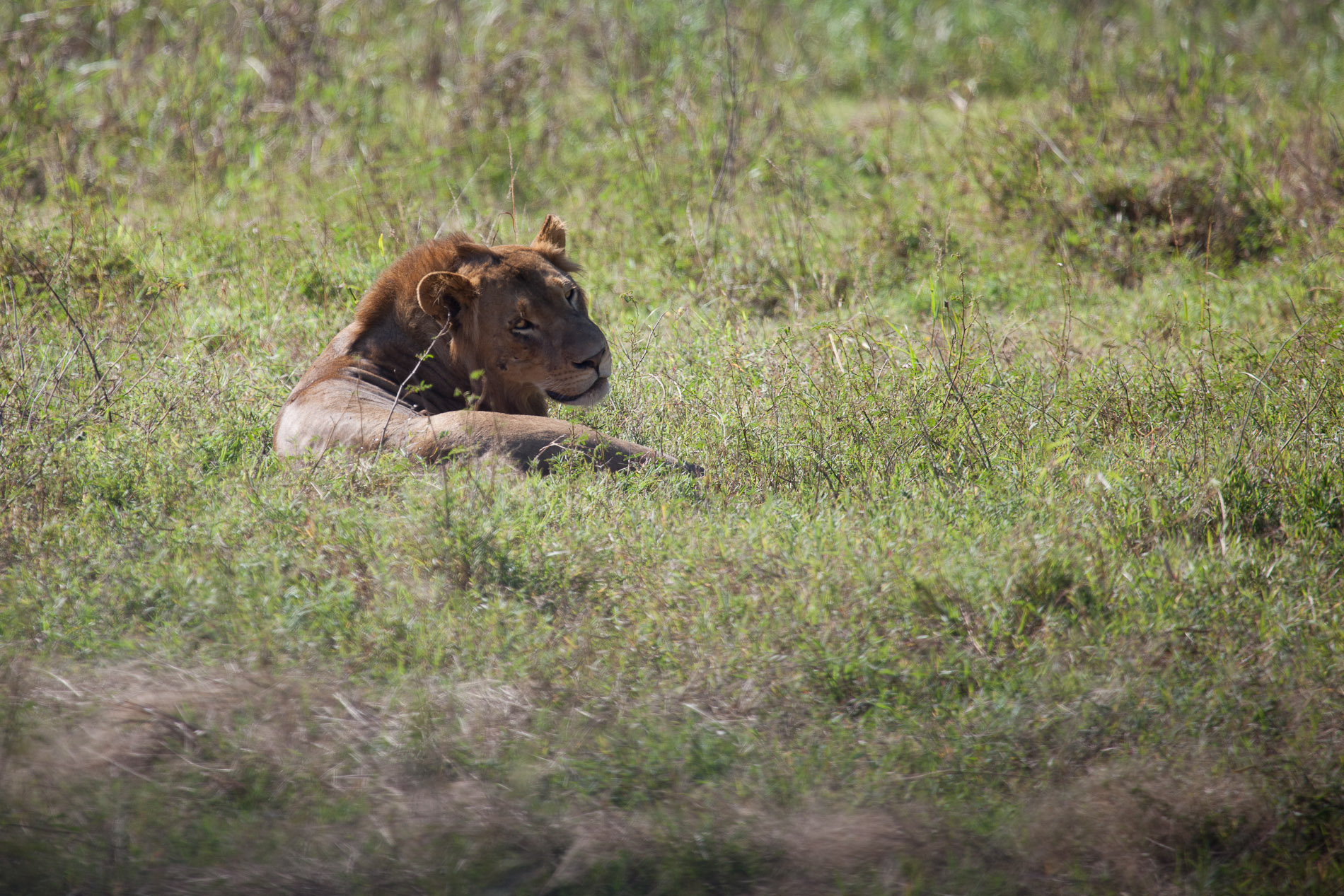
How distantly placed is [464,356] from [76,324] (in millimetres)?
1995

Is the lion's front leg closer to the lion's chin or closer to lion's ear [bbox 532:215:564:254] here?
the lion's chin

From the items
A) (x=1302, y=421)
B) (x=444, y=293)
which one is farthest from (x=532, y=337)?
(x=1302, y=421)

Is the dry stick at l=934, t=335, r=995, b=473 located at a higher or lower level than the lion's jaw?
lower

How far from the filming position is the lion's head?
5.23 m

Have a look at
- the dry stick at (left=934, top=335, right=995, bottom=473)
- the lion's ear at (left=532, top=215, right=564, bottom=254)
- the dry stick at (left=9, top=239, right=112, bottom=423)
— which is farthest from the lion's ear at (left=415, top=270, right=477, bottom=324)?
the dry stick at (left=934, top=335, right=995, bottom=473)

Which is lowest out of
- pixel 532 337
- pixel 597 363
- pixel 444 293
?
pixel 597 363

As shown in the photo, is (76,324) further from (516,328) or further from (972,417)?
(972,417)

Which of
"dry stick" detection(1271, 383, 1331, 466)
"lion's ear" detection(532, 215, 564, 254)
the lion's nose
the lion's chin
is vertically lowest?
"dry stick" detection(1271, 383, 1331, 466)

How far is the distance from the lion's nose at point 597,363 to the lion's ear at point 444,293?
55cm

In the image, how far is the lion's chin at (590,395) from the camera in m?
5.36

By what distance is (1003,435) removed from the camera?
5301mm

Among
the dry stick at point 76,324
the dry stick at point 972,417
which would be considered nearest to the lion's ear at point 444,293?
the dry stick at point 76,324

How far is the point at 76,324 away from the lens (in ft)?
18.9

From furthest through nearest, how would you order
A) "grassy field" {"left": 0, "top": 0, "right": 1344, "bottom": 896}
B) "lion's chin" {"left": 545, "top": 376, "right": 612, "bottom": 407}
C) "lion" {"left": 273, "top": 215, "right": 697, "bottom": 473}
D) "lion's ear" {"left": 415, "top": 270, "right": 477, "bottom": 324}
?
"lion's chin" {"left": 545, "top": 376, "right": 612, "bottom": 407} → "lion's ear" {"left": 415, "top": 270, "right": 477, "bottom": 324} → "lion" {"left": 273, "top": 215, "right": 697, "bottom": 473} → "grassy field" {"left": 0, "top": 0, "right": 1344, "bottom": 896}
